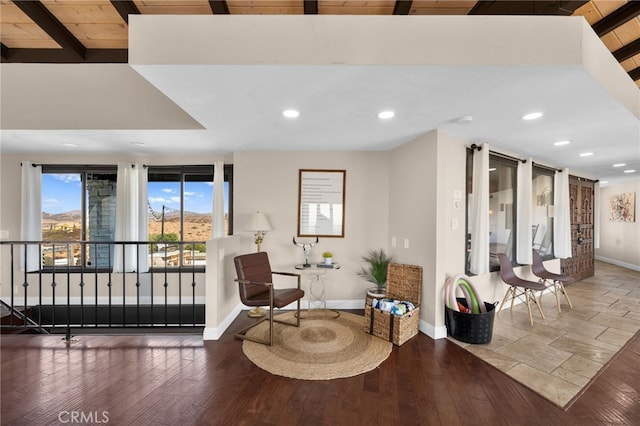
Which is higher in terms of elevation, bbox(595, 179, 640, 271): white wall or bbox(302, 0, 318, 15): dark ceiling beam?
bbox(302, 0, 318, 15): dark ceiling beam

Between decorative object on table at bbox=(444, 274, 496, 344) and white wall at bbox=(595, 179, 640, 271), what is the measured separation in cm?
742

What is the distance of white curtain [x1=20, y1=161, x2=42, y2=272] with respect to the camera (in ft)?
14.0

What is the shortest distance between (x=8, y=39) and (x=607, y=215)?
12925 mm

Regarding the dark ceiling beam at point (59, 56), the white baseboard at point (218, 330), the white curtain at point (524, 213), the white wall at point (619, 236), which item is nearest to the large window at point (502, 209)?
the white curtain at point (524, 213)

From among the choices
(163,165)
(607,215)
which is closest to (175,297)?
(163,165)

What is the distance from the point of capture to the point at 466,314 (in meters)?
2.86

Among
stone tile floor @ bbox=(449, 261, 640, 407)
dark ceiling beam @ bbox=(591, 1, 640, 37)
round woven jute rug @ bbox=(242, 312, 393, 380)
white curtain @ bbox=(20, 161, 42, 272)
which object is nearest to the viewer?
dark ceiling beam @ bbox=(591, 1, 640, 37)

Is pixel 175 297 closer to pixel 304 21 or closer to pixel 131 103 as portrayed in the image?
pixel 131 103

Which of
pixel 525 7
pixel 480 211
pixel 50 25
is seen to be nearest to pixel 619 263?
pixel 480 211

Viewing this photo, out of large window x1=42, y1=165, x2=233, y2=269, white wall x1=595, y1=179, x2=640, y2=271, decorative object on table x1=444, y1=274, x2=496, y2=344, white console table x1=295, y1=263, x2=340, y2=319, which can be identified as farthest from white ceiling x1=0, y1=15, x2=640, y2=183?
white wall x1=595, y1=179, x2=640, y2=271

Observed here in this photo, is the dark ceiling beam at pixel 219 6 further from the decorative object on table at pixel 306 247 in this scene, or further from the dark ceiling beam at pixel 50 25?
the decorative object on table at pixel 306 247

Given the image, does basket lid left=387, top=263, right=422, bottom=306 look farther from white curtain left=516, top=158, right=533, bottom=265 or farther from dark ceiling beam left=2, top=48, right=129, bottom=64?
dark ceiling beam left=2, top=48, right=129, bottom=64

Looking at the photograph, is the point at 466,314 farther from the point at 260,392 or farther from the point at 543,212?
the point at 543,212

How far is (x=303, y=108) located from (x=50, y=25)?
2304 millimetres
